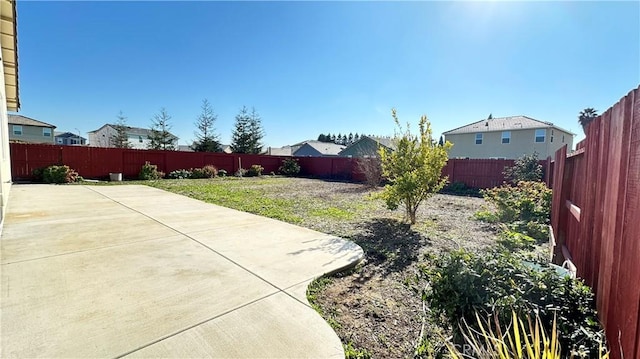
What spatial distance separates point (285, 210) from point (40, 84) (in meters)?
25.9

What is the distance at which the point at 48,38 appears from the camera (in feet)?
40.0

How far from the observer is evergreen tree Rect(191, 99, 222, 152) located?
30109 millimetres

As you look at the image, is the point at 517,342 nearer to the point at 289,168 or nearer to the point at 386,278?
the point at 386,278

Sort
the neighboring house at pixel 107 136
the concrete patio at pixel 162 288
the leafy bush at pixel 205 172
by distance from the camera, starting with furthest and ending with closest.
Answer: the neighboring house at pixel 107 136
the leafy bush at pixel 205 172
the concrete patio at pixel 162 288

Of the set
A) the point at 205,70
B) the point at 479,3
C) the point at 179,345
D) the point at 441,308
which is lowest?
the point at 179,345

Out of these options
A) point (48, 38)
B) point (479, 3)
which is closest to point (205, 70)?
point (48, 38)

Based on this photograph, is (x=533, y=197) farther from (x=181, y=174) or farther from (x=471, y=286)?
(x=181, y=174)

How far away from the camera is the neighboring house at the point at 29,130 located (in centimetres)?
3047

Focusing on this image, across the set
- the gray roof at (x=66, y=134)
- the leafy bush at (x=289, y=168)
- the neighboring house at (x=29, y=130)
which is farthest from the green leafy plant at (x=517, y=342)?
the gray roof at (x=66, y=134)

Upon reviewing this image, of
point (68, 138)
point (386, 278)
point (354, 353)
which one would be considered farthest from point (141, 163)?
point (68, 138)

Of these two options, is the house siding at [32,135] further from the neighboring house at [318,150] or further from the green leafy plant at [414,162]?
the green leafy plant at [414,162]

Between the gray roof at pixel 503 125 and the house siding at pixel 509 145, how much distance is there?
11.8 inches

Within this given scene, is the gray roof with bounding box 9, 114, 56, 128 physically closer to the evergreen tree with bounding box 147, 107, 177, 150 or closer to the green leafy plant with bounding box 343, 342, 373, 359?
the evergreen tree with bounding box 147, 107, 177, 150

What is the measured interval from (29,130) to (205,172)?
96.6ft
